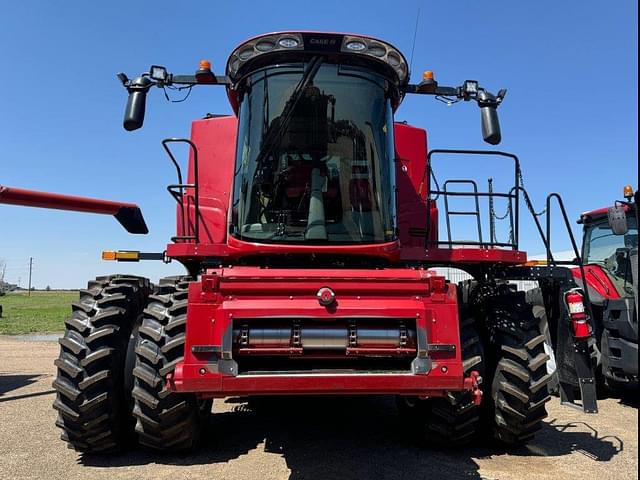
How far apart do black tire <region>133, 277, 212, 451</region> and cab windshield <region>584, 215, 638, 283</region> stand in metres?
6.28

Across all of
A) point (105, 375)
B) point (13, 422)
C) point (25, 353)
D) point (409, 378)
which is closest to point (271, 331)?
point (409, 378)

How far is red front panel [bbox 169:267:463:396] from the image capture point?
11.0 feet

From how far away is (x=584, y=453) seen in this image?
4.57m

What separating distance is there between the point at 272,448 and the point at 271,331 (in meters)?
1.69

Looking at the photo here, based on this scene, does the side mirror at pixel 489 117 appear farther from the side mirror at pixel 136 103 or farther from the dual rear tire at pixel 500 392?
the side mirror at pixel 136 103

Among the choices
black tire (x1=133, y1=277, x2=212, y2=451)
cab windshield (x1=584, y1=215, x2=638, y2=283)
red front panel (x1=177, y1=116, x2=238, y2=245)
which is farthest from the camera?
cab windshield (x1=584, y1=215, x2=638, y2=283)

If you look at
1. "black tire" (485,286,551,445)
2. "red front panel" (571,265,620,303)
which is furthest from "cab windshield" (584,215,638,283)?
"black tire" (485,286,551,445)

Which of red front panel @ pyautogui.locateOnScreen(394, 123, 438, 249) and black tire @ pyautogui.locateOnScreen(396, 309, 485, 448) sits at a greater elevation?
red front panel @ pyautogui.locateOnScreen(394, 123, 438, 249)

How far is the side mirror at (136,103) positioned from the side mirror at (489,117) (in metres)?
2.79

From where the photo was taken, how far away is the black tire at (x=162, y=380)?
3.91 metres

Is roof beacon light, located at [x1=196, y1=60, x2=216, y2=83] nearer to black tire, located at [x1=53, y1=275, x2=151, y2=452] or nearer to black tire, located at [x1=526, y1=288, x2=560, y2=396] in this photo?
black tire, located at [x1=53, y1=275, x2=151, y2=452]

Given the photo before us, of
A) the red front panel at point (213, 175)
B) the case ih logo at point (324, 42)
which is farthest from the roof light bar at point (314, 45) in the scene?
the red front panel at point (213, 175)

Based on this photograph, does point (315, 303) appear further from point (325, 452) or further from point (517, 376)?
point (517, 376)

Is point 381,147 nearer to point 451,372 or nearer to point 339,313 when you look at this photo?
point 339,313
